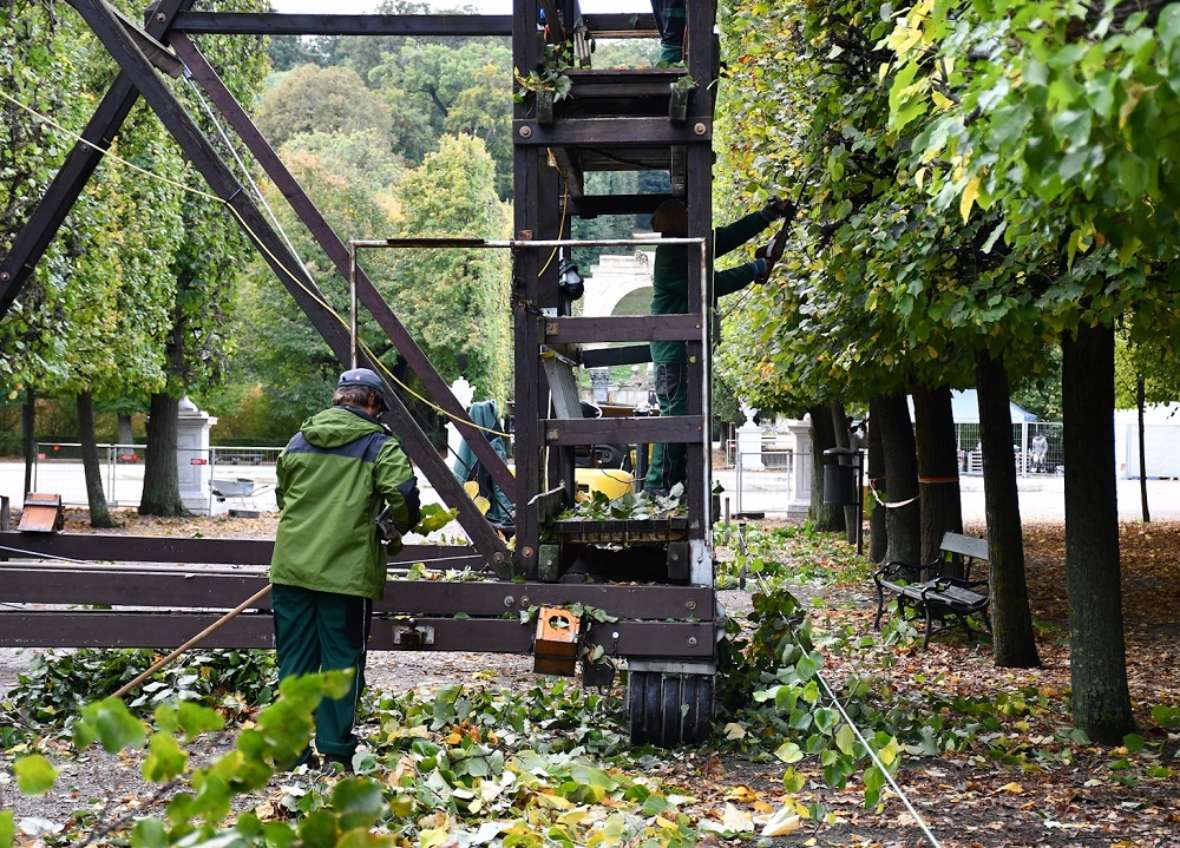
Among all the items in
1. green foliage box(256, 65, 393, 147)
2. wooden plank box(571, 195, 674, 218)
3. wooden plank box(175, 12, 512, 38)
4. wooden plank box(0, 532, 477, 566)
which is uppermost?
green foliage box(256, 65, 393, 147)

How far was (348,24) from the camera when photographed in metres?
9.99

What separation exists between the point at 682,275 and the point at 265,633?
11.5ft

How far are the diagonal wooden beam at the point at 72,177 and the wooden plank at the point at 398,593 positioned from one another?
1959 millimetres

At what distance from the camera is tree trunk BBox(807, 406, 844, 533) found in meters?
28.8

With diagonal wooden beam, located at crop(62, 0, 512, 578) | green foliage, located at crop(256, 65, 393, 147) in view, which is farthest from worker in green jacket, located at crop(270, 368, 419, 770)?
green foliage, located at crop(256, 65, 393, 147)

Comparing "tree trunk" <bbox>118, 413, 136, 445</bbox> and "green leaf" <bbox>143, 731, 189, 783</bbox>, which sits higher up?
"tree trunk" <bbox>118, 413, 136, 445</bbox>

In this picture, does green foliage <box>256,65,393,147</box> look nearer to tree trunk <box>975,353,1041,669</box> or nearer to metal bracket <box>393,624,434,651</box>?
tree trunk <box>975,353,1041,669</box>

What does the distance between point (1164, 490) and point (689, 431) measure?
44.0m

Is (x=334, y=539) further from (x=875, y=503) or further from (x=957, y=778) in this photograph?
(x=875, y=503)

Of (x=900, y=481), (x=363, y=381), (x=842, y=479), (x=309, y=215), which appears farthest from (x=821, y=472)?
(x=363, y=381)

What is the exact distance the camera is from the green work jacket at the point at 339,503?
7652mm

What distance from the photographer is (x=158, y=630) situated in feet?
27.6

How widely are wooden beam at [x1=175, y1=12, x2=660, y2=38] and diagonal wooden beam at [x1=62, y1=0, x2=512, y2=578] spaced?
672 mm

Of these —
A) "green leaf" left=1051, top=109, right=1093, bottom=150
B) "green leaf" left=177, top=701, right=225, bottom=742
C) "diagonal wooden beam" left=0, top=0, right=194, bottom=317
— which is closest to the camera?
"green leaf" left=177, top=701, right=225, bottom=742
